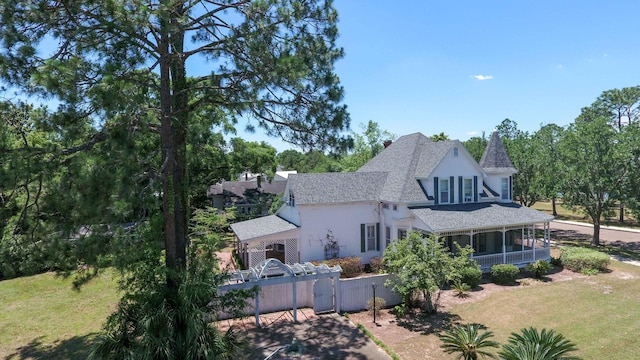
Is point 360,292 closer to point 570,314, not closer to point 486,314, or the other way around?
point 486,314

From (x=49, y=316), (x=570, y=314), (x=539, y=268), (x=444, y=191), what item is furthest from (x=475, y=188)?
(x=49, y=316)

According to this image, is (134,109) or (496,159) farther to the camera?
(496,159)

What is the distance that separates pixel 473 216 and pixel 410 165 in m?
5.36

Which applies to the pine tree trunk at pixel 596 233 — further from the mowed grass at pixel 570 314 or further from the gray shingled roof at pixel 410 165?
the gray shingled roof at pixel 410 165

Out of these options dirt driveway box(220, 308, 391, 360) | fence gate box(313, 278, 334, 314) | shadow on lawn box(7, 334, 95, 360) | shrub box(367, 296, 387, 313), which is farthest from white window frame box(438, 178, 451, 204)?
shadow on lawn box(7, 334, 95, 360)

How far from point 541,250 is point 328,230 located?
13881 mm

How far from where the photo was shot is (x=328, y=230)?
77.6 feet

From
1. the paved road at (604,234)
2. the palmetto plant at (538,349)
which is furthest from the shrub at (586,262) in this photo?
the palmetto plant at (538,349)

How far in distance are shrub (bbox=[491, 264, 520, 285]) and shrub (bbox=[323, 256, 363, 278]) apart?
7708mm

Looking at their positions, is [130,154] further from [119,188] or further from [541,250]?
[541,250]

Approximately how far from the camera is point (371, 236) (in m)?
25.0

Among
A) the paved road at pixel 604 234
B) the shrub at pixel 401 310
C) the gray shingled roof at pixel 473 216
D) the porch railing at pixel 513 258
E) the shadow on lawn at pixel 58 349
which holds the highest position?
the gray shingled roof at pixel 473 216

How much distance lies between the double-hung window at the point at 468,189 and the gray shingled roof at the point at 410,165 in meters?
2.55

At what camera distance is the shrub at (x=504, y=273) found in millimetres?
20484
